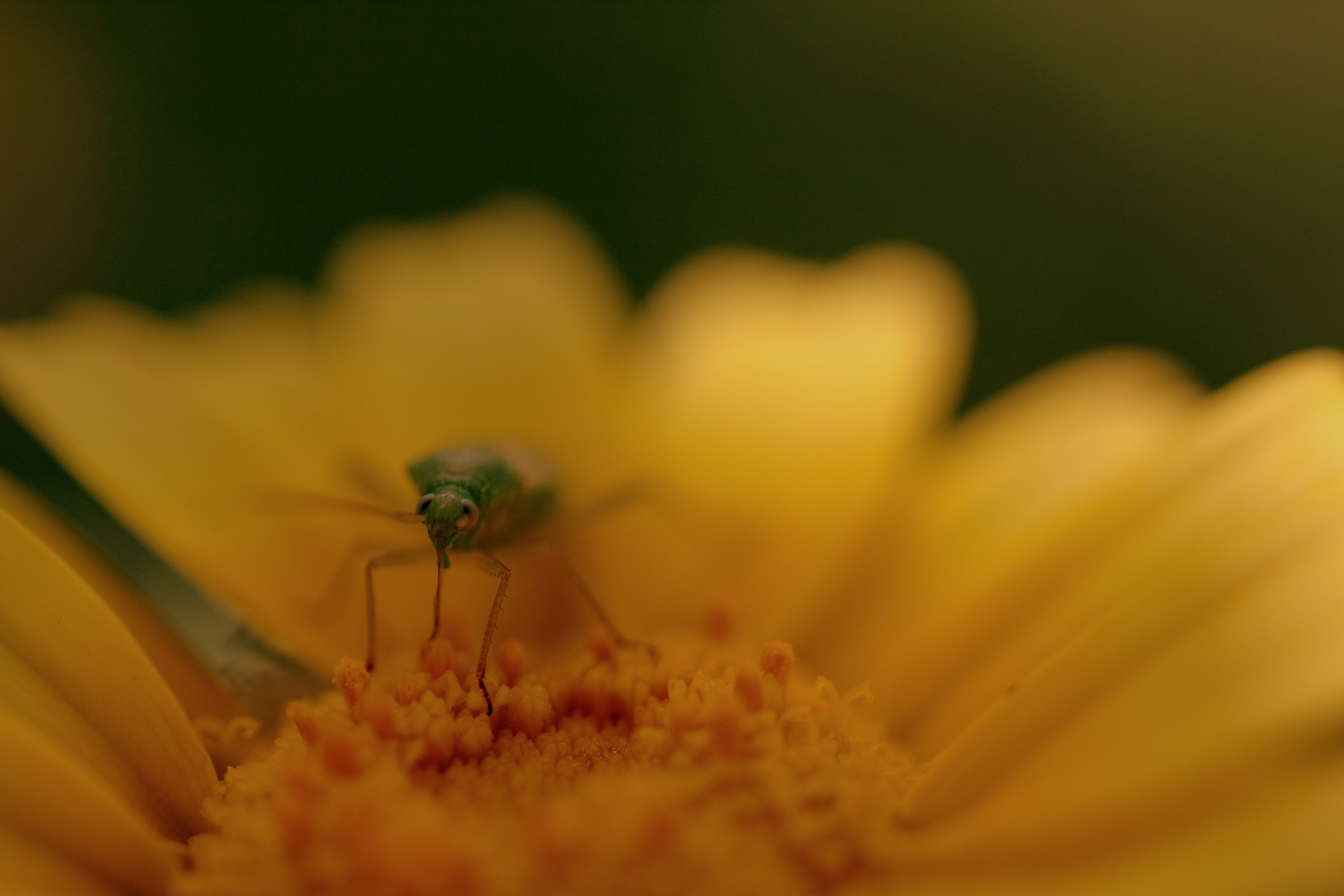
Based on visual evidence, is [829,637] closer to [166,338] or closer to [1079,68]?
[166,338]

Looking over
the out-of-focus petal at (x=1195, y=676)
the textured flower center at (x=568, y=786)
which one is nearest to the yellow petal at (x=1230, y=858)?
the out-of-focus petal at (x=1195, y=676)

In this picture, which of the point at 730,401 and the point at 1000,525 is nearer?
the point at 1000,525

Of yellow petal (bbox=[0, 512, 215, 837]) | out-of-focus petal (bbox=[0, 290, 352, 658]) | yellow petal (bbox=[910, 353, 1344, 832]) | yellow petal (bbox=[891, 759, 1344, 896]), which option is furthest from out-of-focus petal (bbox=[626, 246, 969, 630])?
yellow petal (bbox=[0, 512, 215, 837])

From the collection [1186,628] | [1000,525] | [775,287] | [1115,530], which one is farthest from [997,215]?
[1186,628]

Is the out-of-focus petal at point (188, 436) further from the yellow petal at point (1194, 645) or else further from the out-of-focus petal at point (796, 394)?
the yellow petal at point (1194, 645)

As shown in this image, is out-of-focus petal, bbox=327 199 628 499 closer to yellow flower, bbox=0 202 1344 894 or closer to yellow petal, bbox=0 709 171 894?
yellow flower, bbox=0 202 1344 894

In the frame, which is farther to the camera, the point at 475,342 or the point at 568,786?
the point at 475,342

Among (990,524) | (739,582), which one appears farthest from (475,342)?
(990,524)

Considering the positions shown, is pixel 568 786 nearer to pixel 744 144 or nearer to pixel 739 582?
pixel 739 582
